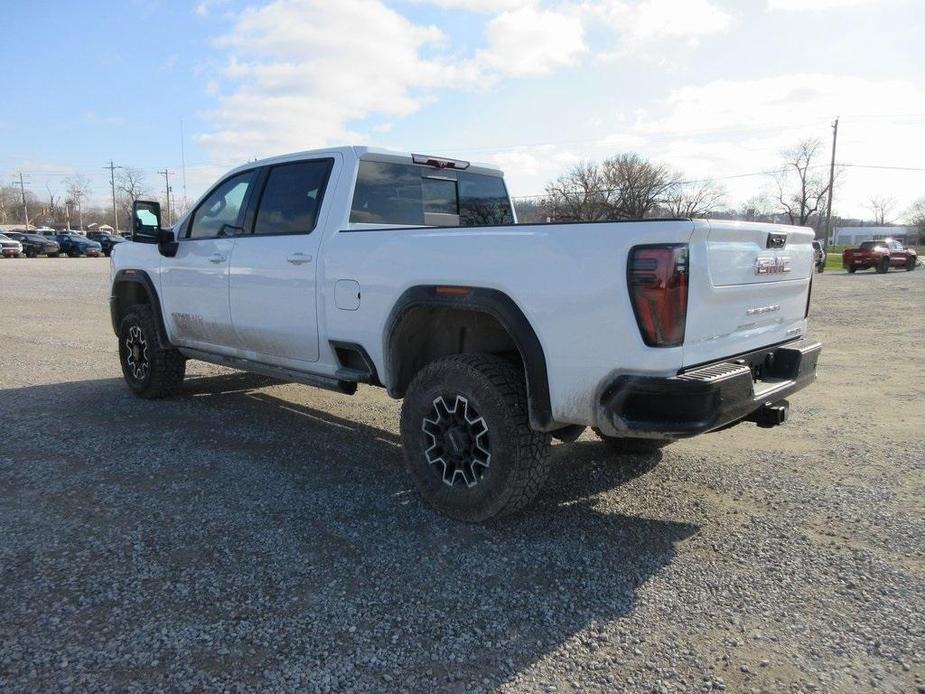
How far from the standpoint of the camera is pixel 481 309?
138 inches

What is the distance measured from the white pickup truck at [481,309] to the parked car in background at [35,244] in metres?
45.1

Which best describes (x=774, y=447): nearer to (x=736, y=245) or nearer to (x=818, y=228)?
(x=736, y=245)

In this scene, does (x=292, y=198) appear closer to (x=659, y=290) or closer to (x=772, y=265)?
(x=659, y=290)

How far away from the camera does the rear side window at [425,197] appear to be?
15.7 ft

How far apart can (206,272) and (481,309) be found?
9.85ft

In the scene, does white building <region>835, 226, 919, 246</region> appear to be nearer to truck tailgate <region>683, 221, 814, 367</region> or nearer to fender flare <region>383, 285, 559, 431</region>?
truck tailgate <region>683, 221, 814, 367</region>

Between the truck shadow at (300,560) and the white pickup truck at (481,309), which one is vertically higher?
the white pickup truck at (481,309)

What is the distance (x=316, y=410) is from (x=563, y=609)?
3806 millimetres

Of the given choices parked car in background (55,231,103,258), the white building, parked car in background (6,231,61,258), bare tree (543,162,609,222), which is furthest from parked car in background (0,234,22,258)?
the white building

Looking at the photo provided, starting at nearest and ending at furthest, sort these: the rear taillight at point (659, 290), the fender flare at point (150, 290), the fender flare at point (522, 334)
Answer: the rear taillight at point (659, 290)
the fender flare at point (522, 334)
the fender flare at point (150, 290)

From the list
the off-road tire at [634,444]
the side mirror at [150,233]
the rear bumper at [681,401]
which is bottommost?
the off-road tire at [634,444]

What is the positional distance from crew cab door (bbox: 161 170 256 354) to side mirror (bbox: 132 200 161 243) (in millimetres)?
199

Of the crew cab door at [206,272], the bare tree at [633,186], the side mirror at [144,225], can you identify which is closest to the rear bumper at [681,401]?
the crew cab door at [206,272]

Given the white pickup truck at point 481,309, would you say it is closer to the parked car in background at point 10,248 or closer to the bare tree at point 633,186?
the bare tree at point 633,186
